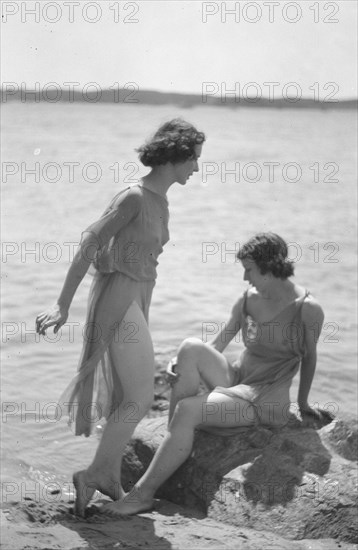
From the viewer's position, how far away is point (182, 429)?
4695 millimetres

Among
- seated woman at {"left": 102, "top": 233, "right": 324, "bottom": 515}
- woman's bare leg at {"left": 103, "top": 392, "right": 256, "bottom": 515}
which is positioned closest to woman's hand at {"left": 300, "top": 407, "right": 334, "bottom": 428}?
seated woman at {"left": 102, "top": 233, "right": 324, "bottom": 515}

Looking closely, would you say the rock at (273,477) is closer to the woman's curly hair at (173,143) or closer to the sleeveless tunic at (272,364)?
the sleeveless tunic at (272,364)

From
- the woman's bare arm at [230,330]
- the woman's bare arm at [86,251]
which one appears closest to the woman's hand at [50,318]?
the woman's bare arm at [86,251]

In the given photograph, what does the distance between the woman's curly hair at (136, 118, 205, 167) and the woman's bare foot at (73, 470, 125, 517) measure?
1.49 meters

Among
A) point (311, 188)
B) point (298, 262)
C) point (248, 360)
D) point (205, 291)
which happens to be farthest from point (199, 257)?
point (311, 188)

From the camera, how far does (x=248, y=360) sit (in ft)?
16.7

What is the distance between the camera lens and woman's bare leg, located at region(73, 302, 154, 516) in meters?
4.50

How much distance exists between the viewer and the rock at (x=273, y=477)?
14.2 ft

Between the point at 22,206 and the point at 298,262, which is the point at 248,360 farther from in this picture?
the point at 22,206

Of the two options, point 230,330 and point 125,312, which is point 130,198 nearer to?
point 125,312

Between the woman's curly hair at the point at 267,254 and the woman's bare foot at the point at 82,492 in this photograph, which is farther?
the woman's curly hair at the point at 267,254

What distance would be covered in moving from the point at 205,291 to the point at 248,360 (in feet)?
20.3

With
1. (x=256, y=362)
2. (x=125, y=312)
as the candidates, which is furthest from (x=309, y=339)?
(x=125, y=312)

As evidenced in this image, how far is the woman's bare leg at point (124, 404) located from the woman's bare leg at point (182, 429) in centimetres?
13
